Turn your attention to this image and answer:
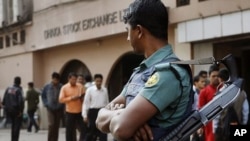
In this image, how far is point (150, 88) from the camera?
2.32 metres

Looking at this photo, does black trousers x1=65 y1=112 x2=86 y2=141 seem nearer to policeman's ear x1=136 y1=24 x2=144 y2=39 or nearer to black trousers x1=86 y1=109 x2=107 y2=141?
black trousers x1=86 y1=109 x2=107 y2=141

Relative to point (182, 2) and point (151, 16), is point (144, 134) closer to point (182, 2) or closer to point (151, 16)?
point (151, 16)

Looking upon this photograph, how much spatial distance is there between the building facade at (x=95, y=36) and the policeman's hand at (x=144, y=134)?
37.2 feet

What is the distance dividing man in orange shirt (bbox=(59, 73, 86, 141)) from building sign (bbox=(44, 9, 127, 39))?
5.15 metres

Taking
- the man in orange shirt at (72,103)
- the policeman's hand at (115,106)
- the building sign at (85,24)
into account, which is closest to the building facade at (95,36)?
the building sign at (85,24)

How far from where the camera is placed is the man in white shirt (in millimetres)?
11039

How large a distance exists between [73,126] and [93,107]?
2.90ft

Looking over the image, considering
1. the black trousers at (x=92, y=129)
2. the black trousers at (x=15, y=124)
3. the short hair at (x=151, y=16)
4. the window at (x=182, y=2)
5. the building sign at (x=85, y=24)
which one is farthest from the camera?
the building sign at (x=85, y=24)

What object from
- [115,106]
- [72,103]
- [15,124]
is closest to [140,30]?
[115,106]

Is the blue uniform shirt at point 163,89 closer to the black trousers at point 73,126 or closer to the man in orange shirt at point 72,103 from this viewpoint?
the man in orange shirt at point 72,103

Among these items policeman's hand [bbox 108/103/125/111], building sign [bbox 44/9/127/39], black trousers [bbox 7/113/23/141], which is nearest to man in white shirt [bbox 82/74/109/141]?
black trousers [bbox 7/113/23/141]

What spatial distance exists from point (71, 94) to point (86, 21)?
773cm

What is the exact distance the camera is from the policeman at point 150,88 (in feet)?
7.61

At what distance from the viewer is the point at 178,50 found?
51.9 feet
